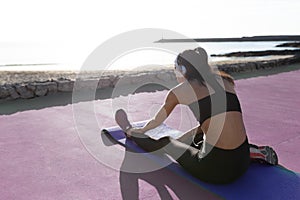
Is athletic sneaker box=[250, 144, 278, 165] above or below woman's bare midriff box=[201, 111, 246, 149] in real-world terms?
below

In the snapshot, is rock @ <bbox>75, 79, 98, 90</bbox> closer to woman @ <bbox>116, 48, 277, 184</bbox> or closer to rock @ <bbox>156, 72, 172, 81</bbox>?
rock @ <bbox>156, 72, 172, 81</bbox>

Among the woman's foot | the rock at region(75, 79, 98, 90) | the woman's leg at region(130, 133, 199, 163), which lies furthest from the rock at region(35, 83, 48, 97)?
the woman's leg at region(130, 133, 199, 163)

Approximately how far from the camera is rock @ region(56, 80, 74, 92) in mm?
5539

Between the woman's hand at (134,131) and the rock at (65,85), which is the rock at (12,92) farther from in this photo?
the woman's hand at (134,131)

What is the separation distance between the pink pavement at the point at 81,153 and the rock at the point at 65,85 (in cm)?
90

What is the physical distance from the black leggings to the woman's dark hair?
1.39ft

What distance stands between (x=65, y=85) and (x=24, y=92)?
0.76 meters

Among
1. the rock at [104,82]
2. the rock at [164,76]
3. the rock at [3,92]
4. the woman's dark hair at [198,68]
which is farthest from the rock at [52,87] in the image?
the woman's dark hair at [198,68]

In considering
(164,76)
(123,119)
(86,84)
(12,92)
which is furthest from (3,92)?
(164,76)

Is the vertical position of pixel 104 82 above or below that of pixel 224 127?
below

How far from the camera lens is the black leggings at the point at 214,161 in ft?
6.54

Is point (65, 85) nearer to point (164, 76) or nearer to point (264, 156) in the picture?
point (164, 76)

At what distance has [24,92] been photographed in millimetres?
5086

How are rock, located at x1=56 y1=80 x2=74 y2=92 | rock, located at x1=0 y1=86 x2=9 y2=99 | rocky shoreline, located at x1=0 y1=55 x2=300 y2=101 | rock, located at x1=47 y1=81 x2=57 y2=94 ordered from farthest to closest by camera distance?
rock, located at x1=56 y1=80 x2=74 y2=92 → rock, located at x1=47 y1=81 x2=57 y2=94 → rocky shoreline, located at x1=0 y1=55 x2=300 y2=101 → rock, located at x1=0 y1=86 x2=9 y2=99
